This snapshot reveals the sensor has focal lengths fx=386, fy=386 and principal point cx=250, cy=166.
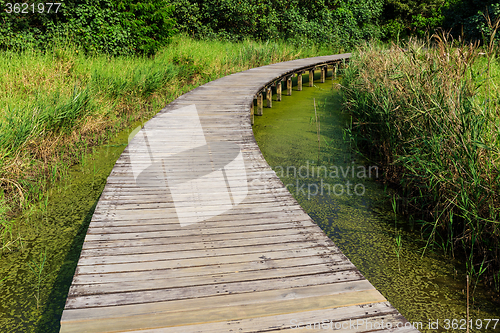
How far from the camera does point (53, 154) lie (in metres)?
4.67

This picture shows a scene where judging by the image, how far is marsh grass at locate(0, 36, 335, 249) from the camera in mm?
3787

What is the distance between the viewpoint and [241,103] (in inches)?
250

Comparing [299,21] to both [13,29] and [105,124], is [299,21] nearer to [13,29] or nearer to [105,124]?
[13,29]

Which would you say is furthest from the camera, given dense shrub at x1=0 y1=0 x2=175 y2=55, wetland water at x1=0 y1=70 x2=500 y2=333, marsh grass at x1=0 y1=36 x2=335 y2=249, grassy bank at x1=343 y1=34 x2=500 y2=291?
dense shrub at x1=0 y1=0 x2=175 y2=55

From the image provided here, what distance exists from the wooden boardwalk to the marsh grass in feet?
3.30

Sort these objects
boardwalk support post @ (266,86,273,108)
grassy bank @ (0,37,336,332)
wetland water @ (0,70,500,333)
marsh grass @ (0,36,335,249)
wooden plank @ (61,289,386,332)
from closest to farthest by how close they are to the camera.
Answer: wooden plank @ (61,289,386,332) < wetland water @ (0,70,500,333) < grassy bank @ (0,37,336,332) < marsh grass @ (0,36,335,249) < boardwalk support post @ (266,86,273,108)

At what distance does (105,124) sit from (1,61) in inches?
71.1

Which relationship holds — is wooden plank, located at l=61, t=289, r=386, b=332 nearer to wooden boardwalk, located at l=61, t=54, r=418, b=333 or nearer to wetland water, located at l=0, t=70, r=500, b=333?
wooden boardwalk, located at l=61, t=54, r=418, b=333

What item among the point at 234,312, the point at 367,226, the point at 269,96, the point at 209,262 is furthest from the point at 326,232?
the point at 269,96

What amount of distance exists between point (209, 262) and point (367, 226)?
1982mm

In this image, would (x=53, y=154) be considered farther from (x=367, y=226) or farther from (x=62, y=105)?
(x=367, y=226)

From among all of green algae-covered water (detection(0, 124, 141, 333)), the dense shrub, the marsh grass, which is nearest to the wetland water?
green algae-covered water (detection(0, 124, 141, 333))

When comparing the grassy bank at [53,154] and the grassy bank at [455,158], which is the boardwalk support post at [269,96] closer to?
the grassy bank at [53,154]

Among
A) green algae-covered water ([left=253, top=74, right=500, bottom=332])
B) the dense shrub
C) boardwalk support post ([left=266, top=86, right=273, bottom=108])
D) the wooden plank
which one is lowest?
green algae-covered water ([left=253, top=74, right=500, bottom=332])
